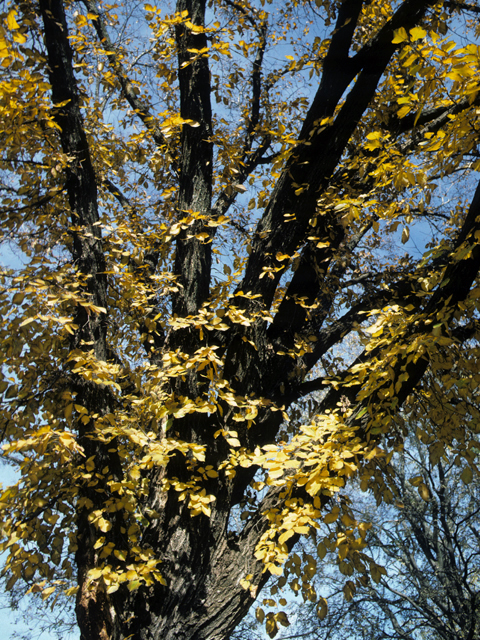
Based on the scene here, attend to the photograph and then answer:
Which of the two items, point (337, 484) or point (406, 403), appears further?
point (406, 403)

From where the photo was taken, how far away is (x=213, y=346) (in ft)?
8.25

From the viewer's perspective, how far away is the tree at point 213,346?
228 centimetres

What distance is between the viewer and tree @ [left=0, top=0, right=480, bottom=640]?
2.28m

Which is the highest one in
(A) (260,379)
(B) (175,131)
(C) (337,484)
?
(B) (175,131)

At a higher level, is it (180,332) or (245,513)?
(180,332)

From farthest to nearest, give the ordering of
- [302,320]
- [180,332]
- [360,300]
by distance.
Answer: [360,300], [302,320], [180,332]

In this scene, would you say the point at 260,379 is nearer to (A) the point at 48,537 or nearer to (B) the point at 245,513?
(B) the point at 245,513

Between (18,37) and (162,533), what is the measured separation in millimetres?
2853

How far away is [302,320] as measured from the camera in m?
3.34

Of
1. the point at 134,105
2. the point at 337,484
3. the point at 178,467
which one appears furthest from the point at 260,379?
the point at 134,105

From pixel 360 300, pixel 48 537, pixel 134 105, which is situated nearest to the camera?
pixel 48 537

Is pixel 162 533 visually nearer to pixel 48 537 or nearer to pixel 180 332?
pixel 48 537

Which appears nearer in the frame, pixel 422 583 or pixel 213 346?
pixel 213 346

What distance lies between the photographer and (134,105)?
465 cm
